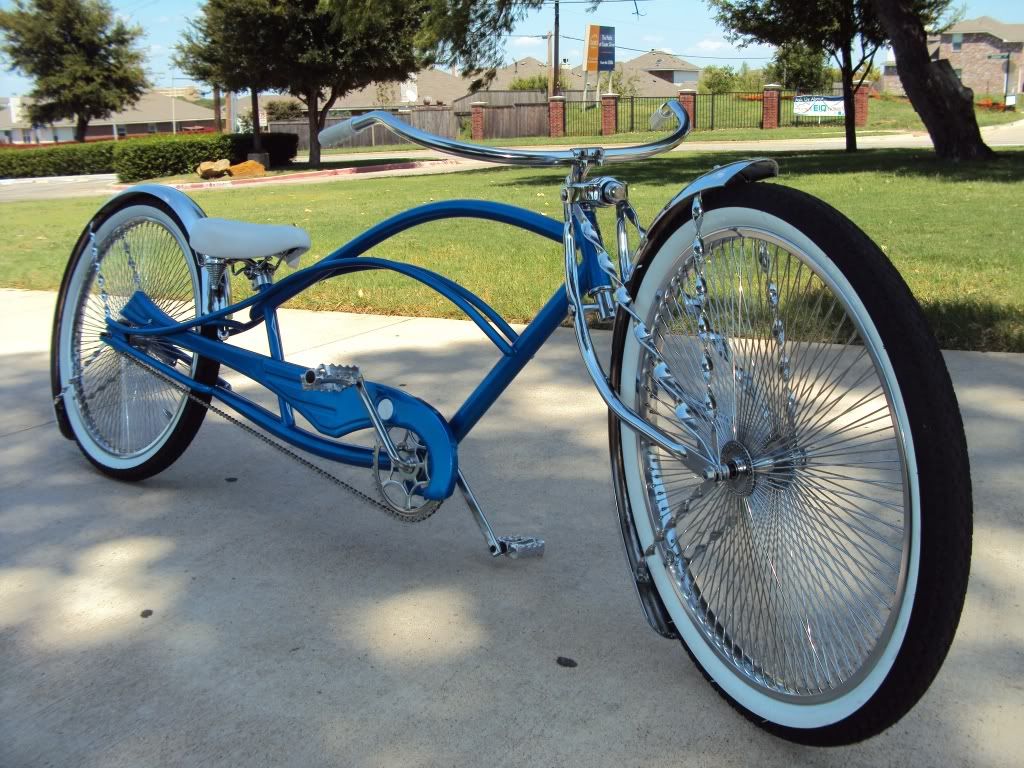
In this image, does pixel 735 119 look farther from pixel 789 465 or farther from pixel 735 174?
pixel 789 465

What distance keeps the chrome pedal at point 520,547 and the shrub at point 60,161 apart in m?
31.2

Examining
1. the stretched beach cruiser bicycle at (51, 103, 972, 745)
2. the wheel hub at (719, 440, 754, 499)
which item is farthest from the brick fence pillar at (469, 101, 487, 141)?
the wheel hub at (719, 440, 754, 499)

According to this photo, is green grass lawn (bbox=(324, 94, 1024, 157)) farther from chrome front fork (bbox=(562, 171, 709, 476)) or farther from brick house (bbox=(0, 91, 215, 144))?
brick house (bbox=(0, 91, 215, 144))

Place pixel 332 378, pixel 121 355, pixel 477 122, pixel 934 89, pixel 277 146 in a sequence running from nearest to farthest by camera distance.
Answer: pixel 332 378 < pixel 121 355 < pixel 934 89 < pixel 277 146 < pixel 477 122

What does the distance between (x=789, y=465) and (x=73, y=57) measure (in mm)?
43847

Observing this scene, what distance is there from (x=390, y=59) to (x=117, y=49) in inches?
706

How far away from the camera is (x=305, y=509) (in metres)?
3.19

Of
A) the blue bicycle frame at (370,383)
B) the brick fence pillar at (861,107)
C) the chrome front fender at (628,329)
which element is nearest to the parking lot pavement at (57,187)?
the blue bicycle frame at (370,383)

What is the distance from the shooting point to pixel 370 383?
271 centimetres

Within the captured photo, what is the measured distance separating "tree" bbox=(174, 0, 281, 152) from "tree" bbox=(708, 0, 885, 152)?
1214cm

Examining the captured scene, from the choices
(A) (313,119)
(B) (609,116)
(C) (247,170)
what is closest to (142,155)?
(C) (247,170)

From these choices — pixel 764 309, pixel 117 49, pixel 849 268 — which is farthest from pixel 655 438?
pixel 117 49

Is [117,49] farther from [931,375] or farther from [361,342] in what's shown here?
[931,375]

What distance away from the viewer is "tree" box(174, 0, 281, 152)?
27.0 m
